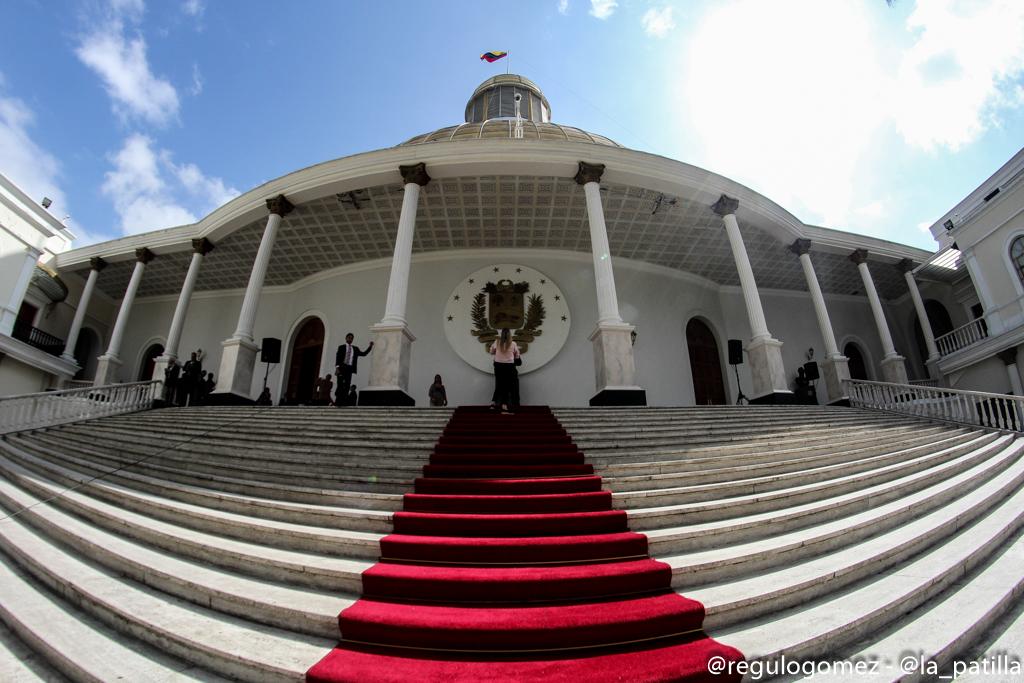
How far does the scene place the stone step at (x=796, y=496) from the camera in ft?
9.45

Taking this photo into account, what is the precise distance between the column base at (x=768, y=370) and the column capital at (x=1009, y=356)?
23.1ft

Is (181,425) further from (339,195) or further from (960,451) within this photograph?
(960,451)

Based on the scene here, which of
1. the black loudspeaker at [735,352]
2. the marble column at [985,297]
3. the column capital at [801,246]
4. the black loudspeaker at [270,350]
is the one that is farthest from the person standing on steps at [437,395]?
the marble column at [985,297]

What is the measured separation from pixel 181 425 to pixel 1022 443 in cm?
1231

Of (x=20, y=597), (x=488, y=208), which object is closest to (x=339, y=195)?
(x=488, y=208)

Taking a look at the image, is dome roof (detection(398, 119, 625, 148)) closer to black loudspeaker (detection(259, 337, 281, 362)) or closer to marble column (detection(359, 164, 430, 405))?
marble column (detection(359, 164, 430, 405))

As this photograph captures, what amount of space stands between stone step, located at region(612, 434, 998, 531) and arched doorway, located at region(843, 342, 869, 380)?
1140cm

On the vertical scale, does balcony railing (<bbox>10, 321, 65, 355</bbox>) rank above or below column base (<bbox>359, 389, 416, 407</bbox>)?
above

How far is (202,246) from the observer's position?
10.7m

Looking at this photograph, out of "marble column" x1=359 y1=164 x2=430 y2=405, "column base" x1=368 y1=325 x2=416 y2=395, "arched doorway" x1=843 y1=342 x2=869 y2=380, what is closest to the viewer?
"marble column" x1=359 y1=164 x2=430 y2=405

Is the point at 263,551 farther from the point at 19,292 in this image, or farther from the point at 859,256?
the point at 19,292

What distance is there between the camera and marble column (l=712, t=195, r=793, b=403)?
328 inches

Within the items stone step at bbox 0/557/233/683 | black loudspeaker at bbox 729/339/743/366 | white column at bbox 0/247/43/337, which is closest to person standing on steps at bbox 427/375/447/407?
stone step at bbox 0/557/233/683

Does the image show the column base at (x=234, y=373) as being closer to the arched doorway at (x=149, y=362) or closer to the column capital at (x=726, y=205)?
the arched doorway at (x=149, y=362)
